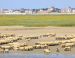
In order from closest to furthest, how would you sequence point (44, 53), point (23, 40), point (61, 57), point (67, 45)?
point (61, 57) → point (44, 53) → point (67, 45) → point (23, 40)

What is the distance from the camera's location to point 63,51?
1150 inches

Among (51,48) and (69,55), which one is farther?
(51,48)

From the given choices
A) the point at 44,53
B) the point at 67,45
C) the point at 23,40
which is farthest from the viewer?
the point at 23,40

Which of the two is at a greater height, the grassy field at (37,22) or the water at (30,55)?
the water at (30,55)

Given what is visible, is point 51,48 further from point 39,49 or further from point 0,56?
point 0,56

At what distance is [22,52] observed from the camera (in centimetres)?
2895

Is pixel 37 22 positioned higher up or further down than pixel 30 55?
further down

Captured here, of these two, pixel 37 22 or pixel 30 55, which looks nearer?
pixel 30 55

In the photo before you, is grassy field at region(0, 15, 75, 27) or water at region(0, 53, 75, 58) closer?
water at region(0, 53, 75, 58)

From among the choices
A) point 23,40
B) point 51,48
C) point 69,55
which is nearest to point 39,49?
point 51,48

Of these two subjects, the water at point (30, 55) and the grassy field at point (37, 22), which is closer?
the water at point (30, 55)

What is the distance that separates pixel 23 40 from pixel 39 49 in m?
5.85

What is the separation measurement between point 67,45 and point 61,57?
3.81 m

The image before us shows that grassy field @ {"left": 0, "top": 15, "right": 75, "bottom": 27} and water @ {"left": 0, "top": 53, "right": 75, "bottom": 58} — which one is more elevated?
water @ {"left": 0, "top": 53, "right": 75, "bottom": 58}
